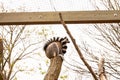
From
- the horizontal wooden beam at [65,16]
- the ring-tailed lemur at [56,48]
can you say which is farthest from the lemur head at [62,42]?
the horizontal wooden beam at [65,16]

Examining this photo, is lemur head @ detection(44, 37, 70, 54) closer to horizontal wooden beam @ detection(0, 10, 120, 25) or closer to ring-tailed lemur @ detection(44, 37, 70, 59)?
ring-tailed lemur @ detection(44, 37, 70, 59)

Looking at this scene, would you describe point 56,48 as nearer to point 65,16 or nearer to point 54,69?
point 54,69

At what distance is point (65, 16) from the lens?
3.32m

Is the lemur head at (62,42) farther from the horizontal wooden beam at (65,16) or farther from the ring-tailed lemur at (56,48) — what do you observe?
the horizontal wooden beam at (65,16)

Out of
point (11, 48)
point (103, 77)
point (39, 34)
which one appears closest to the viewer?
point (103, 77)

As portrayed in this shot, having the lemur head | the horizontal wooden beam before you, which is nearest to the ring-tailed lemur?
the lemur head

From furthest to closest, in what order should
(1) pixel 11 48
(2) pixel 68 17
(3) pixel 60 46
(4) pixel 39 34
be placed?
1. (4) pixel 39 34
2. (1) pixel 11 48
3. (2) pixel 68 17
4. (3) pixel 60 46

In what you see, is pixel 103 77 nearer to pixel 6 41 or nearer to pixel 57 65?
pixel 57 65

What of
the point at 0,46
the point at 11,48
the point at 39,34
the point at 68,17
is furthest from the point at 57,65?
the point at 39,34

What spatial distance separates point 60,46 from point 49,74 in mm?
122

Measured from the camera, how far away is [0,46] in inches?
57.4

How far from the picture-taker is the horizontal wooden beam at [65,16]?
11.0 feet

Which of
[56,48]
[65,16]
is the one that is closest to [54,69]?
[56,48]

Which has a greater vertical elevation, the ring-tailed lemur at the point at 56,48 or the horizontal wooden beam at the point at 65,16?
the horizontal wooden beam at the point at 65,16
